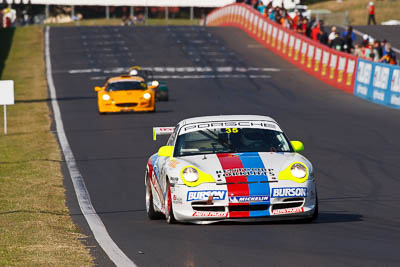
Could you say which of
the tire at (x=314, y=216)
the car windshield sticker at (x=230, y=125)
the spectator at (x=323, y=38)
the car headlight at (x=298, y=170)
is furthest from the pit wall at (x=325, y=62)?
the car headlight at (x=298, y=170)

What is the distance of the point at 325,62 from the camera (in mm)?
45344

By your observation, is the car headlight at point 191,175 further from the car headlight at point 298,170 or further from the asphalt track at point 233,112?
the car headlight at point 298,170

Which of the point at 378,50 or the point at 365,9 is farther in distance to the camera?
the point at 365,9

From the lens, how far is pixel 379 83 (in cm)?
3556

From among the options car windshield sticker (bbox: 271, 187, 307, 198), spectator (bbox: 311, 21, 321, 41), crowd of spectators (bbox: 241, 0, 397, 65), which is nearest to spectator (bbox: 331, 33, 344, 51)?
crowd of spectators (bbox: 241, 0, 397, 65)

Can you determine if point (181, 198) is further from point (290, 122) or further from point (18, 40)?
point (18, 40)

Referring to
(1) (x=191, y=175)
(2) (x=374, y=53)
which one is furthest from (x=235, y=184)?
(2) (x=374, y=53)

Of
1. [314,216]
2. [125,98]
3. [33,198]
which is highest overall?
[314,216]

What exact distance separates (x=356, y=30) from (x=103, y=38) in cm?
1588

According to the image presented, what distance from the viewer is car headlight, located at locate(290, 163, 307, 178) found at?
11.6 metres

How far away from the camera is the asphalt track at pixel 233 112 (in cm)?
996

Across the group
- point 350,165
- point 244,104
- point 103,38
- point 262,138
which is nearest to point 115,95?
point 244,104

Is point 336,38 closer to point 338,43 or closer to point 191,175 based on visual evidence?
point 338,43

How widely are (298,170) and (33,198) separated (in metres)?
5.24
